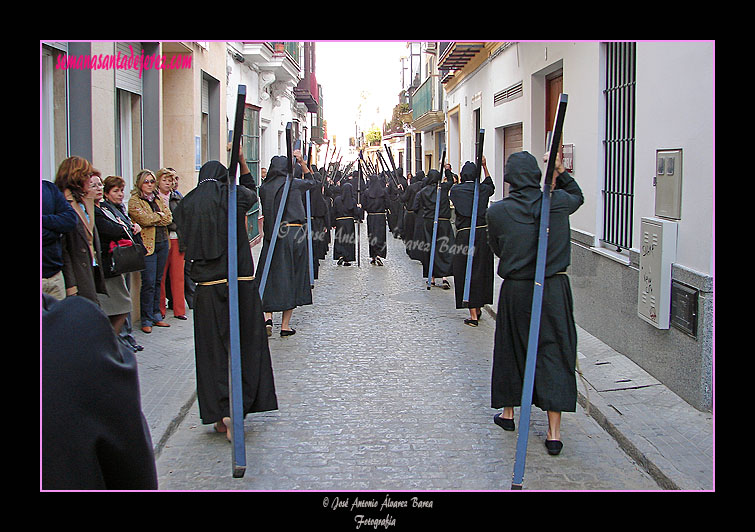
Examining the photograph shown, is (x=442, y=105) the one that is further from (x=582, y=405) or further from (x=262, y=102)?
(x=582, y=405)

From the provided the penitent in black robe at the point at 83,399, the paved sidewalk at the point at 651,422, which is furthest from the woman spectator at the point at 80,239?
the penitent in black robe at the point at 83,399

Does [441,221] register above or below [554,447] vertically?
above

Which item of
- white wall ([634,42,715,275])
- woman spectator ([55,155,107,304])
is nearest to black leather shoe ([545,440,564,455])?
white wall ([634,42,715,275])

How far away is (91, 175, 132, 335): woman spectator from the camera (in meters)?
6.89

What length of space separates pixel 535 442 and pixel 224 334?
2188mm

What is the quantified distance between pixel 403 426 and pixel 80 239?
2.66 metres

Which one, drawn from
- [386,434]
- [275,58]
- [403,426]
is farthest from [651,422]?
[275,58]

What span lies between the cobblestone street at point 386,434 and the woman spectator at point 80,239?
1.08 meters

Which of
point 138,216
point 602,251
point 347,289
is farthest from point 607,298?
point 347,289

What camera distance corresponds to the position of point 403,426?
5.70 metres

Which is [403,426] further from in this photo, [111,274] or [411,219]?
[411,219]

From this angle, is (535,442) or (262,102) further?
(262,102)

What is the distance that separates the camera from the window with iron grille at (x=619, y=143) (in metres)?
7.60

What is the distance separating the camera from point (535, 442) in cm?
542
